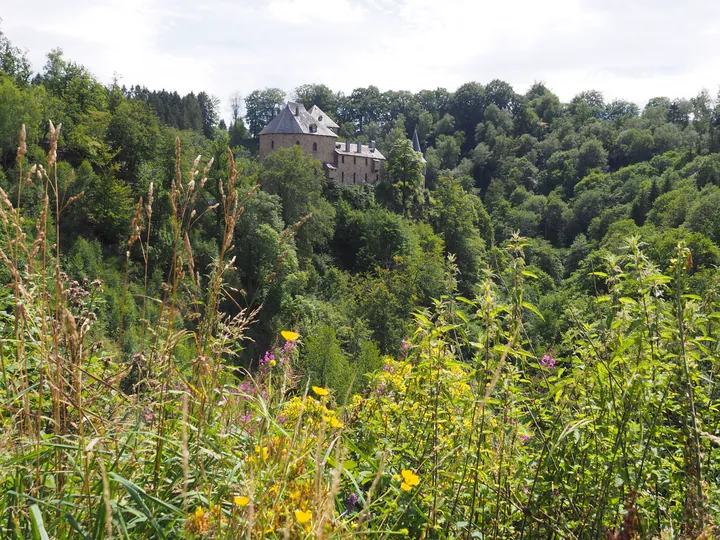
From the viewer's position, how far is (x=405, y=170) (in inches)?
1759

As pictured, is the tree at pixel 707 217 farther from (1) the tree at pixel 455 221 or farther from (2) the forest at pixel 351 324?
(1) the tree at pixel 455 221

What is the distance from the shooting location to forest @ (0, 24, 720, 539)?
4.87ft

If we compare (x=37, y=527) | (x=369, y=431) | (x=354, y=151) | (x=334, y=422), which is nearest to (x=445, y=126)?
(x=354, y=151)

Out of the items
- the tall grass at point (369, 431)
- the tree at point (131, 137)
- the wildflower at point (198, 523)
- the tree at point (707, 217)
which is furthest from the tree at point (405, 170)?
the wildflower at point (198, 523)

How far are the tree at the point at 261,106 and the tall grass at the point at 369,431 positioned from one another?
80732 millimetres

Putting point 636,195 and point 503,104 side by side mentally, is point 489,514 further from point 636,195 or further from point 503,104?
point 503,104

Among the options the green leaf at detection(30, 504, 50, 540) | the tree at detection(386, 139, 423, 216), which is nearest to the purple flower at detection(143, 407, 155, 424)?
the green leaf at detection(30, 504, 50, 540)

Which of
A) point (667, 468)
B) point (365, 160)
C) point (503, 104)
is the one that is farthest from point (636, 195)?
point (667, 468)

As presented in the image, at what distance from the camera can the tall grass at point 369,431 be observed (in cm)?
140

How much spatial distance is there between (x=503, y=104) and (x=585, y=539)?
332ft

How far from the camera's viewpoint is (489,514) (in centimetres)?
198

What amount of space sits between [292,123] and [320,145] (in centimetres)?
278

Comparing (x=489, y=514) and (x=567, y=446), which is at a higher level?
(x=567, y=446)

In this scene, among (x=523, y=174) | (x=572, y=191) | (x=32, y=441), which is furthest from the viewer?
(x=523, y=174)
